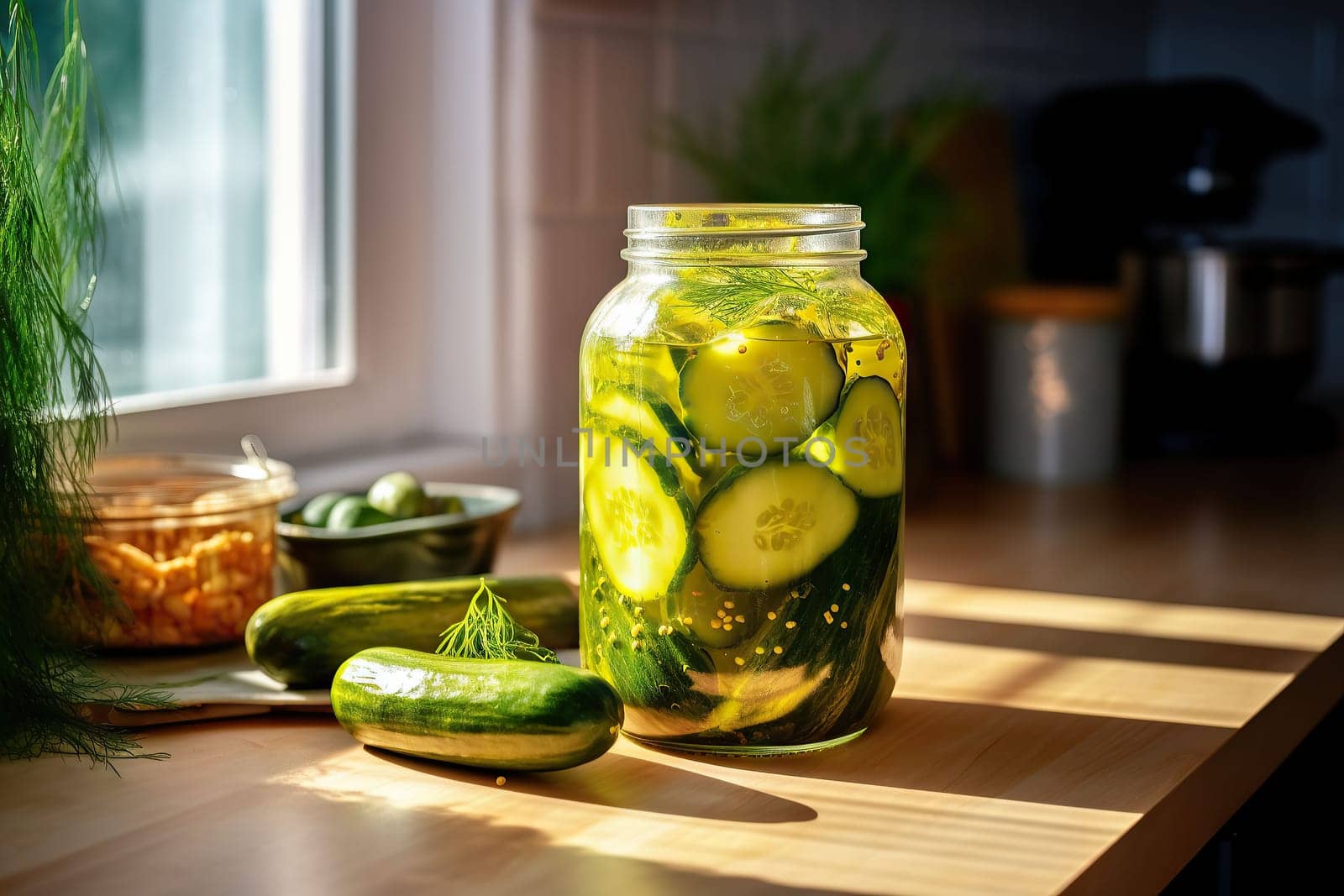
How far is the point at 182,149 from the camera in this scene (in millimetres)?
1216

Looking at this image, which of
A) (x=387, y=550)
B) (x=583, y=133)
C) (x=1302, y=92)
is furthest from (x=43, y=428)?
(x=1302, y=92)

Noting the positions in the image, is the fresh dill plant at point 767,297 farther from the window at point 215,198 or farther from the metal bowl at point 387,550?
the window at point 215,198

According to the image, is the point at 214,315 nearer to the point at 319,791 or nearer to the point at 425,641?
the point at 425,641

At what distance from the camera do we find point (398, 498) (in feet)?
3.36

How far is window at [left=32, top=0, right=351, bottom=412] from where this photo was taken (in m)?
1.17

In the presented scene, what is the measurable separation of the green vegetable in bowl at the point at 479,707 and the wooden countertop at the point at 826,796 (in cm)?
2

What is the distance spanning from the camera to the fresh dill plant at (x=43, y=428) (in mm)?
747

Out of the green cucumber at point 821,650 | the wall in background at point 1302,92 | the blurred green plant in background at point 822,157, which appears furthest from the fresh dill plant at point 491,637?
the wall in background at point 1302,92

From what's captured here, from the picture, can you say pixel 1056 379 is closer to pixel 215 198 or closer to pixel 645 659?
pixel 215 198

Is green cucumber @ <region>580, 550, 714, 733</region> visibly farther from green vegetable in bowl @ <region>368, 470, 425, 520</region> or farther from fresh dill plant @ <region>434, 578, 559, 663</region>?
green vegetable in bowl @ <region>368, 470, 425, 520</region>

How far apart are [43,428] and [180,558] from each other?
0.48 ft

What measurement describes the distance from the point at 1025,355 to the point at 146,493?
3.54ft

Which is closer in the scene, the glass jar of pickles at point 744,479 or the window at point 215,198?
the glass jar of pickles at point 744,479

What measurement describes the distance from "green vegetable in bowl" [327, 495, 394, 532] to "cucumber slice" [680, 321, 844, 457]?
1.18 feet
